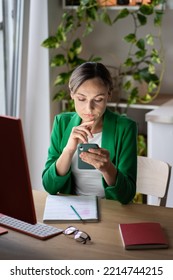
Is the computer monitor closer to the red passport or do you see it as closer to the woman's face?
the red passport

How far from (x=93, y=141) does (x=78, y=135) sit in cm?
16

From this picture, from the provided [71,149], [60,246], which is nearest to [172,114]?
[71,149]

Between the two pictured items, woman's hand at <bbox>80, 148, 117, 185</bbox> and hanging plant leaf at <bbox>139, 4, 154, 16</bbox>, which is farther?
hanging plant leaf at <bbox>139, 4, 154, 16</bbox>

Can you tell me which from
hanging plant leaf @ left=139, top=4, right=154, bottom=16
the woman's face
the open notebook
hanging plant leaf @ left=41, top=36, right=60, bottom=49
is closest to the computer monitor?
the open notebook

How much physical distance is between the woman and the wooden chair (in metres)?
0.27

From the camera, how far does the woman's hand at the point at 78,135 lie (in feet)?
6.48

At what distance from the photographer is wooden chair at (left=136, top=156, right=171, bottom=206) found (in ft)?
7.61

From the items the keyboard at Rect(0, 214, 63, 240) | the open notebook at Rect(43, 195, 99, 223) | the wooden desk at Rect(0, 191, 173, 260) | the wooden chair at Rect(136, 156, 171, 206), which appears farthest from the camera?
the wooden chair at Rect(136, 156, 171, 206)

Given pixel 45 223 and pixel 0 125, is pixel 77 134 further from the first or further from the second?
pixel 0 125

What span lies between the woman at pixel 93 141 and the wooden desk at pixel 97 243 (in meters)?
0.13

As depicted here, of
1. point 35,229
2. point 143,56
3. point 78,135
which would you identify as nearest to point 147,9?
point 143,56

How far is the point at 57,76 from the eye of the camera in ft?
11.3

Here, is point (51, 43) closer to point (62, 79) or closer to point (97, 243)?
point (62, 79)

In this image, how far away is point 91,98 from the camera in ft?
6.53
